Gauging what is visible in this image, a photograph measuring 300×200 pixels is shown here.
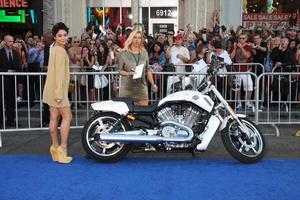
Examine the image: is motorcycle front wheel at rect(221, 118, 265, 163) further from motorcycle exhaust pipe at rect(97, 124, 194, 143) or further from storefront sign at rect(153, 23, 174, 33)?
storefront sign at rect(153, 23, 174, 33)

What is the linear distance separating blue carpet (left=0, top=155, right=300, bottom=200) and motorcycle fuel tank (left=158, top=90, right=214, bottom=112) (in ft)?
2.76

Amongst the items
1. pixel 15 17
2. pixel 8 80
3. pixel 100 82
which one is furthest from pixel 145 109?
pixel 15 17

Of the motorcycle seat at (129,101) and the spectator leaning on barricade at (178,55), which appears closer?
the motorcycle seat at (129,101)

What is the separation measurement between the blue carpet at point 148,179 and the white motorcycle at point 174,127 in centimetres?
23

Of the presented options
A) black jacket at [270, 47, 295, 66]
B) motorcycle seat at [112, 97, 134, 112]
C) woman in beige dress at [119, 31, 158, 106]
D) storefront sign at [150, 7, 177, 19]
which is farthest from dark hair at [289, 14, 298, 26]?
motorcycle seat at [112, 97, 134, 112]

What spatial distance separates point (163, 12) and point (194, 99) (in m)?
17.3

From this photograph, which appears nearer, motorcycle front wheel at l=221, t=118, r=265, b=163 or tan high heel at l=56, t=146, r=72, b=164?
motorcycle front wheel at l=221, t=118, r=265, b=163

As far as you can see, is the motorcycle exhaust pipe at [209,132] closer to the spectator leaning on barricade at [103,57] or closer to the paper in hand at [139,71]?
the paper in hand at [139,71]

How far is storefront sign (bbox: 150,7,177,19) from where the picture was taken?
23594mm

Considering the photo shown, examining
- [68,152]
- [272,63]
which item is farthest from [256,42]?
[68,152]

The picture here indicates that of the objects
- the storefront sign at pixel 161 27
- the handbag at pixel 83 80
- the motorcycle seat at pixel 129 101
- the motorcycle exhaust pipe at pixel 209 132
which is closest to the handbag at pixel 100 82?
the handbag at pixel 83 80

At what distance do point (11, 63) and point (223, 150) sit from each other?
196 inches

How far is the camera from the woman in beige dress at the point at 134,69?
7.65 metres

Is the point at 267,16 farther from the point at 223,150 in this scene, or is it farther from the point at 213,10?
the point at 223,150
